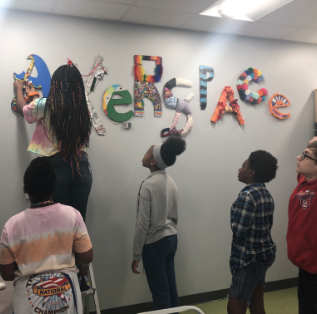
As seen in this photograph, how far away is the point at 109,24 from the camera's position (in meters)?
2.52

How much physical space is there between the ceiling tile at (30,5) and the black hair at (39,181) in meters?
1.27

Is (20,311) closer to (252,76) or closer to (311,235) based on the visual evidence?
(311,235)

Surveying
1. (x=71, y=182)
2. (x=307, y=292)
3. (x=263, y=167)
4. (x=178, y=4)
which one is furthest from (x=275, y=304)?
(x=178, y=4)

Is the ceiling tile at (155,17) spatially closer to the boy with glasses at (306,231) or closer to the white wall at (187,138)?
the white wall at (187,138)

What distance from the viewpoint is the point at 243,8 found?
7.93ft

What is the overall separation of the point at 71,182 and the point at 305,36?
246 centimetres

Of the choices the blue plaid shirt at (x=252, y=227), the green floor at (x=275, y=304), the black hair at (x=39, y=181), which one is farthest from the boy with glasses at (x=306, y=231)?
the black hair at (x=39, y=181)

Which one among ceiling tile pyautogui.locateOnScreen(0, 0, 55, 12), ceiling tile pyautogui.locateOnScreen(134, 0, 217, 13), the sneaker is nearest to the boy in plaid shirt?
the sneaker

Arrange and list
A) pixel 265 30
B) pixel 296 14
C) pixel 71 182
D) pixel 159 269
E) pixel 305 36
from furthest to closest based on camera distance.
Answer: pixel 305 36 → pixel 265 30 → pixel 296 14 → pixel 159 269 → pixel 71 182

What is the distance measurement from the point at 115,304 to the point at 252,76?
228 centimetres

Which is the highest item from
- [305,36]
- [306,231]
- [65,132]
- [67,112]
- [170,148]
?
[305,36]

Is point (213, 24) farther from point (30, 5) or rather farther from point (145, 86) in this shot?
point (30, 5)

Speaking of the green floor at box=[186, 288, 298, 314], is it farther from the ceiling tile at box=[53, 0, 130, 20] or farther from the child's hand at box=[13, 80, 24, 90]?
the ceiling tile at box=[53, 0, 130, 20]

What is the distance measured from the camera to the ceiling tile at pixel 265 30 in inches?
106
